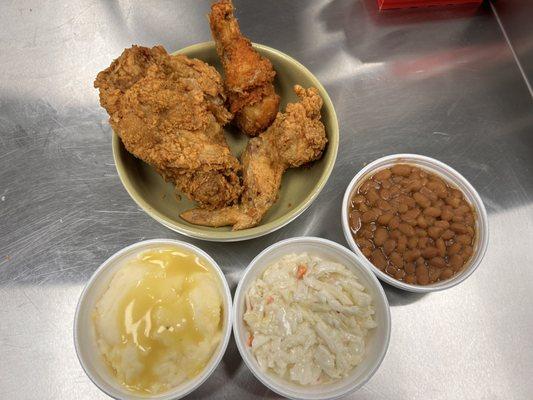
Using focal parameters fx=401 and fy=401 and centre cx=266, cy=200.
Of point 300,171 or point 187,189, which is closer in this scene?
point 187,189

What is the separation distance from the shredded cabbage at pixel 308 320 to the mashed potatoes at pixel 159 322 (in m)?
0.17

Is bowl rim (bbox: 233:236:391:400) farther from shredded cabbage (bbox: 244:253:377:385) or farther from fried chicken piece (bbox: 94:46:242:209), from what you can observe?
fried chicken piece (bbox: 94:46:242:209)

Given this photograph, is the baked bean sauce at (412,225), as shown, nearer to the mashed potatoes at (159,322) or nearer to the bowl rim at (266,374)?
the bowl rim at (266,374)

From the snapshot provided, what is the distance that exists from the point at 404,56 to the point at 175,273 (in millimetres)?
1852

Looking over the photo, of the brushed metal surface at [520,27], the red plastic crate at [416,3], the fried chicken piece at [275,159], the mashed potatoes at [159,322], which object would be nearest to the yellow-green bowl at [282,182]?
the fried chicken piece at [275,159]

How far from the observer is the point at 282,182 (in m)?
1.79

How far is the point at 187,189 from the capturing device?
5.13 ft

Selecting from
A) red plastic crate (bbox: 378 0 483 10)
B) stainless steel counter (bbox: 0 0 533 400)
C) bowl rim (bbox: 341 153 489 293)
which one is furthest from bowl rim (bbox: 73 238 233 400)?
red plastic crate (bbox: 378 0 483 10)

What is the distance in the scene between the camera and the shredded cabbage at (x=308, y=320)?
1450 mm

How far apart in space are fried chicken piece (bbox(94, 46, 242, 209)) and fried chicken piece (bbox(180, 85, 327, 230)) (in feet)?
0.22

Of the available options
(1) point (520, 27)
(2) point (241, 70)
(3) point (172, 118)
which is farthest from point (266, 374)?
(1) point (520, 27)

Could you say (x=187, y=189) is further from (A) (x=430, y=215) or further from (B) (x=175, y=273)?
(A) (x=430, y=215)

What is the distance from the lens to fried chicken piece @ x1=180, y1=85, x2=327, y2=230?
1.59m

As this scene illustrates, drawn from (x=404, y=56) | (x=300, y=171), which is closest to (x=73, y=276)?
(x=300, y=171)
